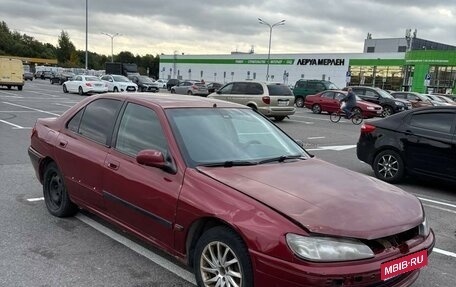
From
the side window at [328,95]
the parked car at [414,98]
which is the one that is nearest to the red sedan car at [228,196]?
the side window at [328,95]

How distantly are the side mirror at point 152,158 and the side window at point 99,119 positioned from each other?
0.97 metres

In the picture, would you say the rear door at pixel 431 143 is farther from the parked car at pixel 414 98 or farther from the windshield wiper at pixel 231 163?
the parked car at pixel 414 98

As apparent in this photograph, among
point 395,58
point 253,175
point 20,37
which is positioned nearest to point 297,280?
point 253,175

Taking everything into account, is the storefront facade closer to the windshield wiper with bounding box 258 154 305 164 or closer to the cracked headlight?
the windshield wiper with bounding box 258 154 305 164

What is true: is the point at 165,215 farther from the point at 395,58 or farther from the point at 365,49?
the point at 365,49

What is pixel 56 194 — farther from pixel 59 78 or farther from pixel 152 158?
pixel 59 78

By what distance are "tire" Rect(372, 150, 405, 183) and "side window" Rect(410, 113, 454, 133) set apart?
657 millimetres

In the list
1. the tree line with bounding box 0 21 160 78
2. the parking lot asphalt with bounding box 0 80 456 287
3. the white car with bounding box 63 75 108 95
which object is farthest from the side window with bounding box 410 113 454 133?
the tree line with bounding box 0 21 160 78

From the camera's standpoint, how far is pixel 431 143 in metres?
7.74

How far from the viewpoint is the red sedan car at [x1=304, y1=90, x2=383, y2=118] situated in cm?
2375

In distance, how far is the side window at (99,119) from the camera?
4695 mm

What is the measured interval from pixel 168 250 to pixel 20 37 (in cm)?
15253

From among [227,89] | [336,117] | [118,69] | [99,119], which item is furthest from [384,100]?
[118,69]

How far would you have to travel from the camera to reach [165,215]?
3.72m
